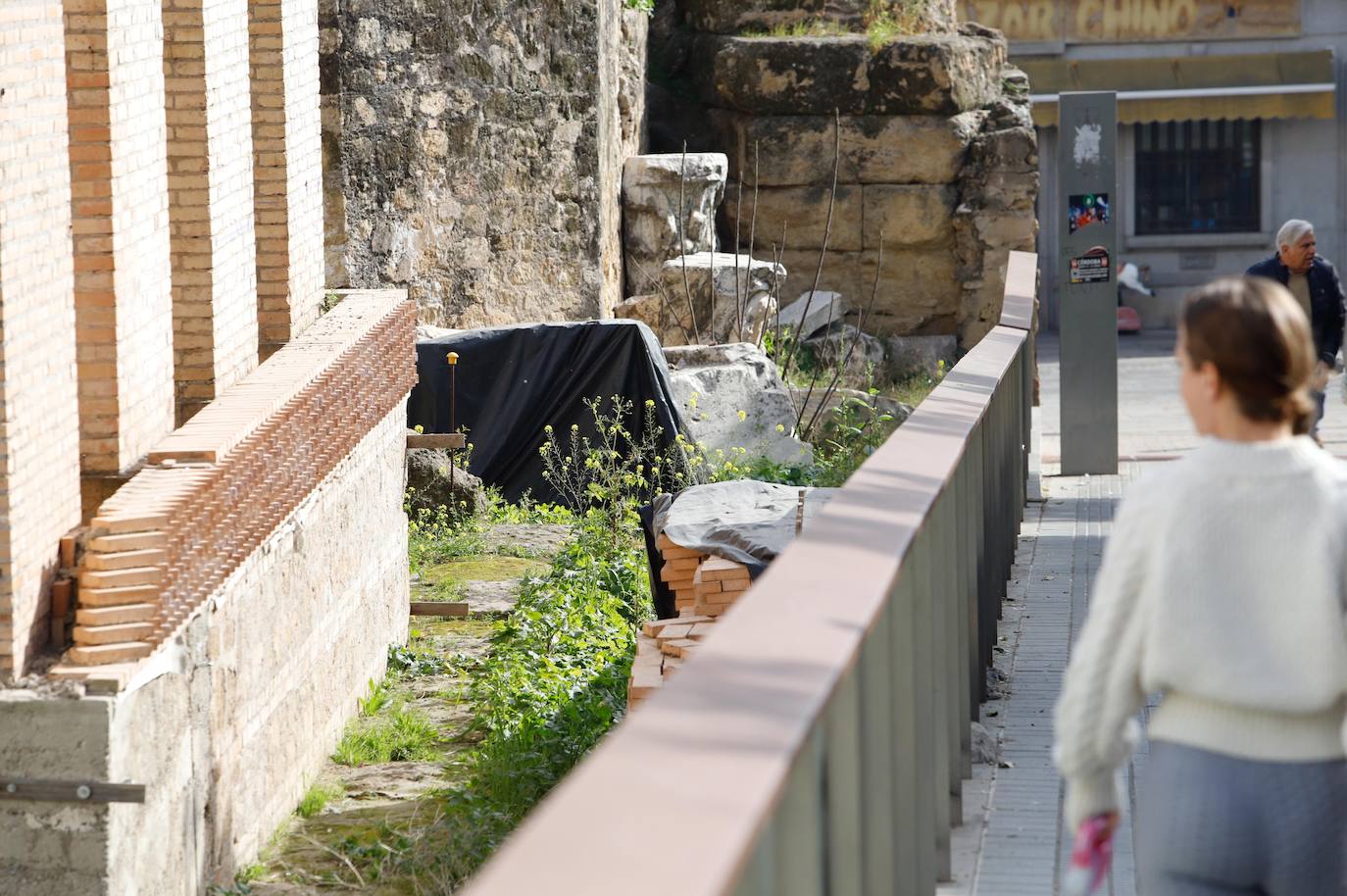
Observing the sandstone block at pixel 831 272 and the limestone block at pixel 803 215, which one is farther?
the sandstone block at pixel 831 272

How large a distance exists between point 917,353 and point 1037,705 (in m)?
12.7

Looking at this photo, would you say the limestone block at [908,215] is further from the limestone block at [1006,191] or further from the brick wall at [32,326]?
the brick wall at [32,326]

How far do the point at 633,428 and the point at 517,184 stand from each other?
9.07ft

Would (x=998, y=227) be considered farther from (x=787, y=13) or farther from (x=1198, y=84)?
(x=1198, y=84)

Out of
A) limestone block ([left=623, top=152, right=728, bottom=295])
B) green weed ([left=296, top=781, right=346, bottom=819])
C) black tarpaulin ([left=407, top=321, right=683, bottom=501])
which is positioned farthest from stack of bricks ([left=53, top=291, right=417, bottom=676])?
limestone block ([left=623, top=152, right=728, bottom=295])

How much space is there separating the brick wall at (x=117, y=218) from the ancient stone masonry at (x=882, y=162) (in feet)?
38.5

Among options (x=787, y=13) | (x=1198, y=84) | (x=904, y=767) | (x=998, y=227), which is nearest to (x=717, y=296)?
(x=998, y=227)

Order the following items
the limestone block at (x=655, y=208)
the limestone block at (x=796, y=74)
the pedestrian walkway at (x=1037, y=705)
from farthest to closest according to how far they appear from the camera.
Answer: the limestone block at (x=796, y=74), the limestone block at (x=655, y=208), the pedestrian walkway at (x=1037, y=705)

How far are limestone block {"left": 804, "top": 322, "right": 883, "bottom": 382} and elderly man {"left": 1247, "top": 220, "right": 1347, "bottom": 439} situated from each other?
7367mm

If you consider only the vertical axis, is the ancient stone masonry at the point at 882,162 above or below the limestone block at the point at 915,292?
above

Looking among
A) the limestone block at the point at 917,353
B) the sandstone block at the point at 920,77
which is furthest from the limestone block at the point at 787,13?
the limestone block at the point at 917,353

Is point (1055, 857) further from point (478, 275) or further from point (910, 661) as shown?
point (478, 275)

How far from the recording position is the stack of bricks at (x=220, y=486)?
5.11 meters

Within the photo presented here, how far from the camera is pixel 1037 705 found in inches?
218
